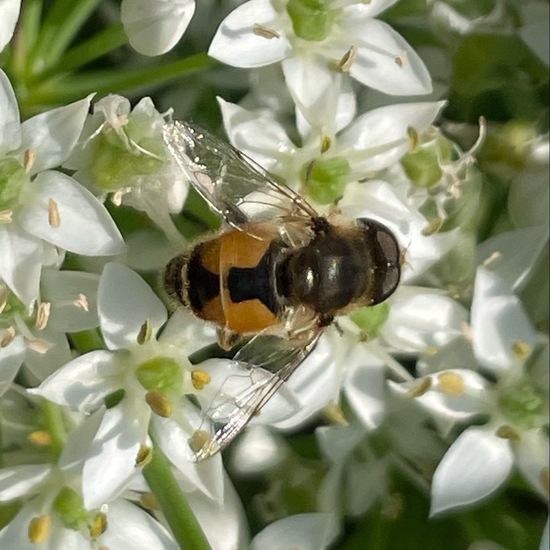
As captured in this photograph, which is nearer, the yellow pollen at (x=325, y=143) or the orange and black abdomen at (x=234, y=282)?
the orange and black abdomen at (x=234, y=282)

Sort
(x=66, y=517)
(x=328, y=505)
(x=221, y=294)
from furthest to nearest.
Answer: (x=328, y=505), (x=66, y=517), (x=221, y=294)

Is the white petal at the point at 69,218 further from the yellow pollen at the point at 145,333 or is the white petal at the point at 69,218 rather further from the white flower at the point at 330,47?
the white flower at the point at 330,47

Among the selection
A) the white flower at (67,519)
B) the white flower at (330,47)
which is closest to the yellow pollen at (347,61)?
the white flower at (330,47)

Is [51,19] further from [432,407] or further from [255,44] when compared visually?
[432,407]

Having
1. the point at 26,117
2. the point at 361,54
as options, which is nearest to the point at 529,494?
the point at 361,54

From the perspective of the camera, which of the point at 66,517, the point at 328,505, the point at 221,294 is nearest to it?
the point at 221,294

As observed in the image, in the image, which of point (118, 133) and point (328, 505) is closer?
point (118, 133)
